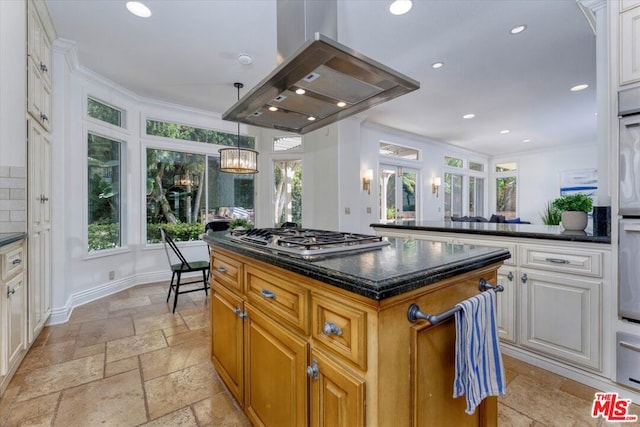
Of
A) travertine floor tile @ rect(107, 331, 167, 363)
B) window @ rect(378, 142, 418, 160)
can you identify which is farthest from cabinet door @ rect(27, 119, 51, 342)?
window @ rect(378, 142, 418, 160)

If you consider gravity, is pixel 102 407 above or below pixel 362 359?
below

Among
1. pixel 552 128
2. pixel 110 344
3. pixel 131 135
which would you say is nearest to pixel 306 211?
pixel 131 135

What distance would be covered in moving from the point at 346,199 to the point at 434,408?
402 cm

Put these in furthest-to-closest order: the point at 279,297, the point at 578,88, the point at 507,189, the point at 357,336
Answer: the point at 507,189
the point at 578,88
the point at 279,297
the point at 357,336

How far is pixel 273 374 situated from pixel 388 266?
2.33 feet

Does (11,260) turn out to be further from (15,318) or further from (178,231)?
(178,231)

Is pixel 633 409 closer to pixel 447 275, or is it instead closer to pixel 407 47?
pixel 447 275

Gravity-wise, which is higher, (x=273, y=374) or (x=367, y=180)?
(x=367, y=180)

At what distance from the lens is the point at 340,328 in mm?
906

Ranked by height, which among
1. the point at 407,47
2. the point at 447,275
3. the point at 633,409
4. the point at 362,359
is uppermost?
the point at 407,47

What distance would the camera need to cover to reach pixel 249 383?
1.45m

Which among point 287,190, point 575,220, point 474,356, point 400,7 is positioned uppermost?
point 400,7

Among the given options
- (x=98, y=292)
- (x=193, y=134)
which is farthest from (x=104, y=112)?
(x=98, y=292)

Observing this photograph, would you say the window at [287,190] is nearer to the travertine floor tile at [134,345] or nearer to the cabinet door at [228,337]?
the travertine floor tile at [134,345]
